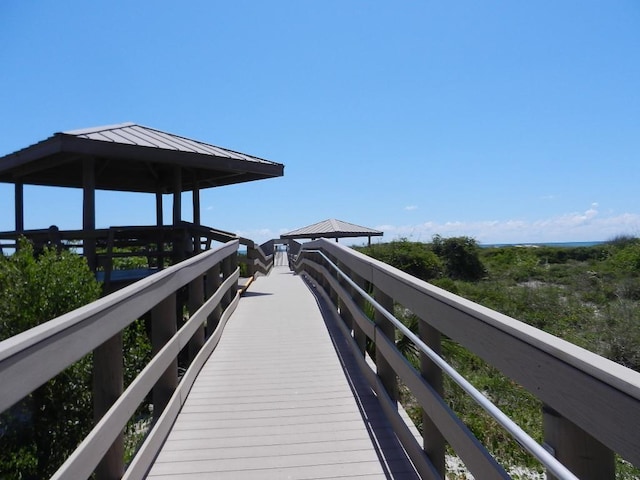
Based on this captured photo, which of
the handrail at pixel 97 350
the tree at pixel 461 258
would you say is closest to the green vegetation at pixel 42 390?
the handrail at pixel 97 350

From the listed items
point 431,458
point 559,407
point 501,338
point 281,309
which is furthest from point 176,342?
point 281,309

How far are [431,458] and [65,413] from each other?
126 inches

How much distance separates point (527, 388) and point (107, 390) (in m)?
1.85

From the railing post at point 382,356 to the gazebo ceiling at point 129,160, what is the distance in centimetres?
676

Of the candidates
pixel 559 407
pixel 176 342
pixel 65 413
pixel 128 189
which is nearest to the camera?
pixel 559 407

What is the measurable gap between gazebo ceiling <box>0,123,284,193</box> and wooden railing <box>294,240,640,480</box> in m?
7.05

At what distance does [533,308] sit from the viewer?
12250 mm

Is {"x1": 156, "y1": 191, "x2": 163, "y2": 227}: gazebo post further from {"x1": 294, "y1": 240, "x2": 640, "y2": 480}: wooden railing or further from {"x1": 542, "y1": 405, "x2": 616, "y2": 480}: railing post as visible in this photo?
{"x1": 542, "y1": 405, "x2": 616, "y2": 480}: railing post

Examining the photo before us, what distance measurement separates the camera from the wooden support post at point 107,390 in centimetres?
220

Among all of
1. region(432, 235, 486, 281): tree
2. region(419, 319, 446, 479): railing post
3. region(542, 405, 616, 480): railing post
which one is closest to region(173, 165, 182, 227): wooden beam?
region(419, 319, 446, 479): railing post

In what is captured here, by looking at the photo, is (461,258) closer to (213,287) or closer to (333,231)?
(333,231)

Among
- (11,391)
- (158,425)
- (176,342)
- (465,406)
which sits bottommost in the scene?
(465,406)

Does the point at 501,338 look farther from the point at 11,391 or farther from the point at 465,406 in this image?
the point at 465,406

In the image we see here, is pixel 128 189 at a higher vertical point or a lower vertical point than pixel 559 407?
higher
